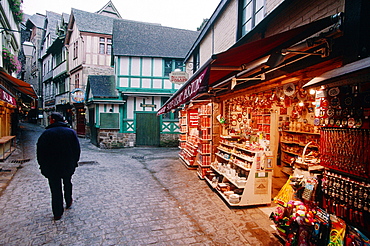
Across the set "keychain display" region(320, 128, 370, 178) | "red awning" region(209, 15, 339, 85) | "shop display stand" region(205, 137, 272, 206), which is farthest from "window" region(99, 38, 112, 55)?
"keychain display" region(320, 128, 370, 178)

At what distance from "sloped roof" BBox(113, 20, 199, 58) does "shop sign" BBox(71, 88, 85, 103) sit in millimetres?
4022

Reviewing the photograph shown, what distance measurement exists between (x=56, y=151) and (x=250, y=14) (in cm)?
567

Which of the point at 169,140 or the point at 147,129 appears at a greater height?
the point at 147,129

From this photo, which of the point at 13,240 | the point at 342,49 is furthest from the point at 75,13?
the point at 342,49

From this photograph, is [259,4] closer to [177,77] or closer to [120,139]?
[177,77]

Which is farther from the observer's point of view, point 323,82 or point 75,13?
point 75,13

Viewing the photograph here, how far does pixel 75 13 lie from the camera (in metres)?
18.4

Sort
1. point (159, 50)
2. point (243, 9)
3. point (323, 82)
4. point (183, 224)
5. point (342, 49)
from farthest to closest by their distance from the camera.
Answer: point (159, 50), point (243, 9), point (183, 224), point (342, 49), point (323, 82)

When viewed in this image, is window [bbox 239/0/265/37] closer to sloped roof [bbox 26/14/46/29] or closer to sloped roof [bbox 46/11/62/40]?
sloped roof [bbox 46/11/62/40]

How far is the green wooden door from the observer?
15359 millimetres

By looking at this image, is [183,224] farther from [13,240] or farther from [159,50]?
[159,50]

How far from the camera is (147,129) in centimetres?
1542

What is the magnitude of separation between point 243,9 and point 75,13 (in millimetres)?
16852

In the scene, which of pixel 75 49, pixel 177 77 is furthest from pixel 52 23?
pixel 177 77
